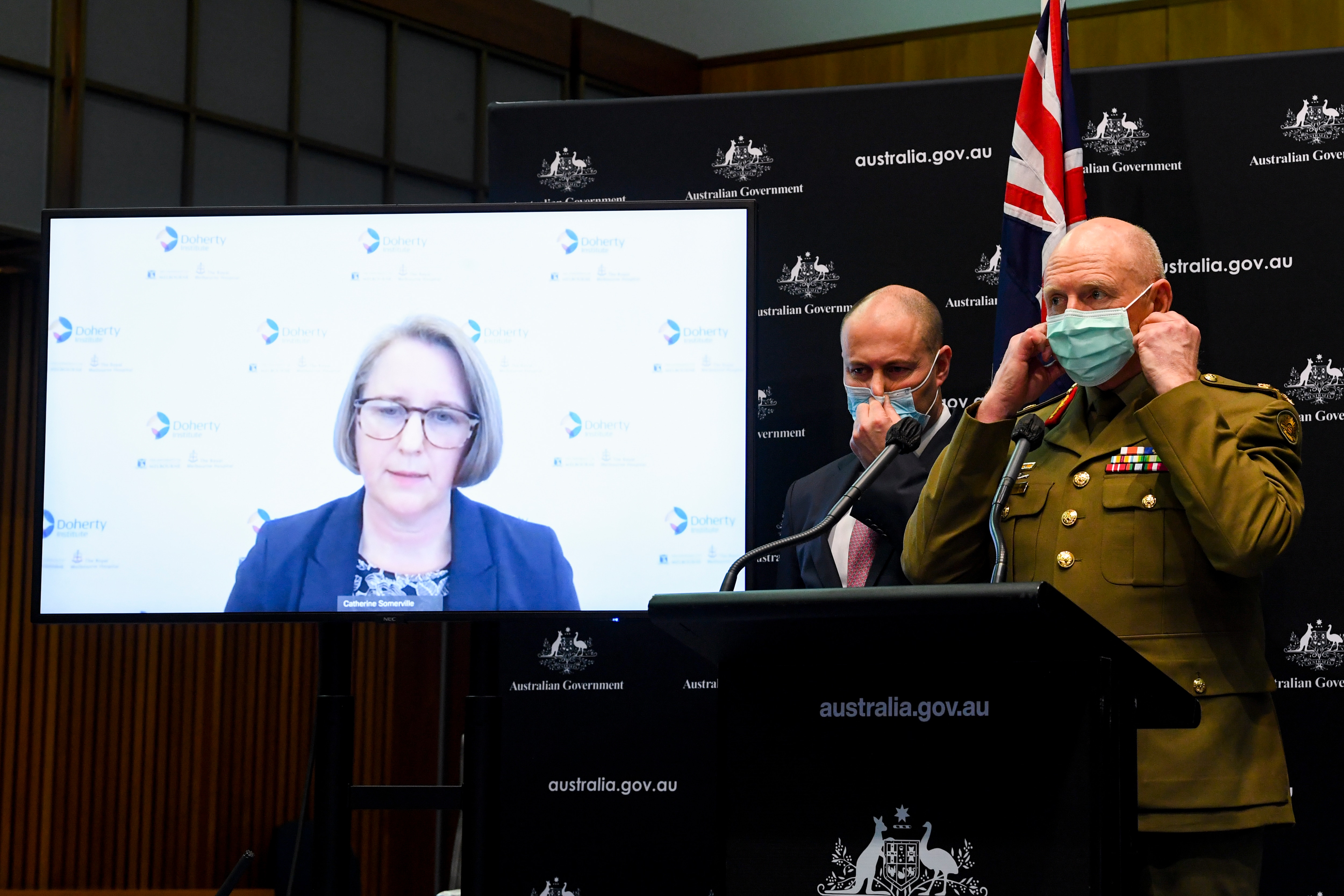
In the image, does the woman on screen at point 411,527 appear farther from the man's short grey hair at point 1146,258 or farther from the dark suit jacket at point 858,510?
the man's short grey hair at point 1146,258

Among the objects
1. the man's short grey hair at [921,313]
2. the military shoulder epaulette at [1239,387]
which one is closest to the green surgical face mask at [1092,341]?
the military shoulder epaulette at [1239,387]

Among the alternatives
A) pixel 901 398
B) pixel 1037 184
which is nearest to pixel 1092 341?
pixel 901 398

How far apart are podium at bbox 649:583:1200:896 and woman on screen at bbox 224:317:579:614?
1195 mm

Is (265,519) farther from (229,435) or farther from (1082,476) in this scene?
(1082,476)

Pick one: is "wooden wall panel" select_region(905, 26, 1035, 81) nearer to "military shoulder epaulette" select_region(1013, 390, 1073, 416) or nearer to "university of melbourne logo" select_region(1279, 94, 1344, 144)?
"university of melbourne logo" select_region(1279, 94, 1344, 144)

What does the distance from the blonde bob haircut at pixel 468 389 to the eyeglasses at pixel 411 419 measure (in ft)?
0.04

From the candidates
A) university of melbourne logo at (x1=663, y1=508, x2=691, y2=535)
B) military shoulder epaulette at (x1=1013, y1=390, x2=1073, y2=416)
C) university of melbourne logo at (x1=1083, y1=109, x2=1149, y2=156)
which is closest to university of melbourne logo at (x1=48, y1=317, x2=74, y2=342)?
university of melbourne logo at (x1=663, y1=508, x2=691, y2=535)

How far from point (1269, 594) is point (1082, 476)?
125cm

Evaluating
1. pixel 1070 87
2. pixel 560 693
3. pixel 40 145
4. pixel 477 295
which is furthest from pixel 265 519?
pixel 40 145

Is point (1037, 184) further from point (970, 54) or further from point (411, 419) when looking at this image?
point (970, 54)

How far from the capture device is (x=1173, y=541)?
215 cm

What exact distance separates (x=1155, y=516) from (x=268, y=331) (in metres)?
1.70

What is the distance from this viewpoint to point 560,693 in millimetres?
3637

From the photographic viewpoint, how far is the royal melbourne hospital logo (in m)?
Result: 1.49
